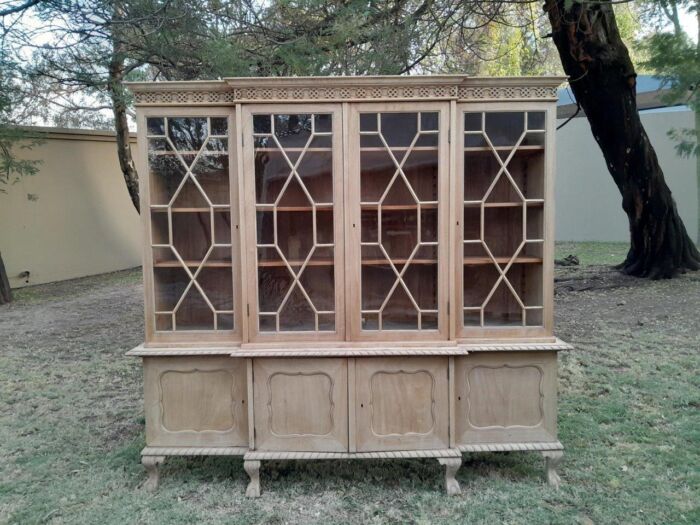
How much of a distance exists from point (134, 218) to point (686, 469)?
30.8 ft

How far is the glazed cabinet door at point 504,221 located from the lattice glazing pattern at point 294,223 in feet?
1.88

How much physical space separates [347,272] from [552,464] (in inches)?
48.9

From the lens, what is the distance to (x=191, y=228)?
2406 mm

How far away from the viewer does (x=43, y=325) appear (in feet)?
18.5

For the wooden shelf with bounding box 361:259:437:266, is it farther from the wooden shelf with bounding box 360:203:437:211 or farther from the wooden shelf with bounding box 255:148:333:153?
the wooden shelf with bounding box 255:148:333:153

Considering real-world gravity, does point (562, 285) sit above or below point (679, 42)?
below

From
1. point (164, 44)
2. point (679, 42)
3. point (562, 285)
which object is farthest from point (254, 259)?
point (562, 285)

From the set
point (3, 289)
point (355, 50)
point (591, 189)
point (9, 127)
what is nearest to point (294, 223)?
point (355, 50)

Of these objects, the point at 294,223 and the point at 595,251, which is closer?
the point at 294,223

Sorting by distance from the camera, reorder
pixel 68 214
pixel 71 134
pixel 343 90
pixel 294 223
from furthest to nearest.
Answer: pixel 68 214, pixel 71 134, pixel 294 223, pixel 343 90

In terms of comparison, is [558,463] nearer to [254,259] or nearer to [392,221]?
[392,221]

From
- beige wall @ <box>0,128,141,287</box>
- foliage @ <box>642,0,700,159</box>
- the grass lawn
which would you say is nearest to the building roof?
foliage @ <box>642,0,700,159</box>

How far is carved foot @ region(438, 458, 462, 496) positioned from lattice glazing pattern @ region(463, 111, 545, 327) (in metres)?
0.59

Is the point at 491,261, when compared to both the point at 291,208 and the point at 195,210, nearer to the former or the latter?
the point at 291,208
